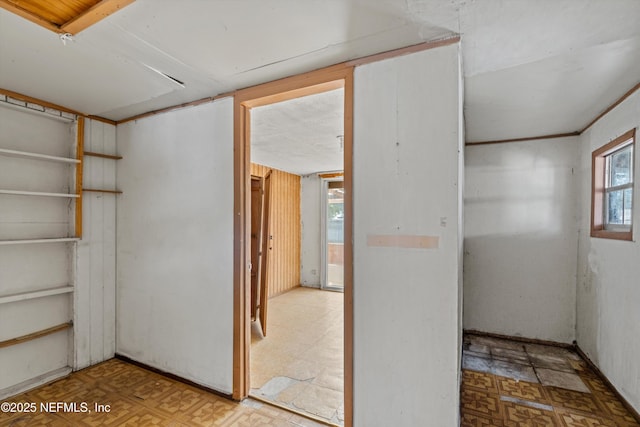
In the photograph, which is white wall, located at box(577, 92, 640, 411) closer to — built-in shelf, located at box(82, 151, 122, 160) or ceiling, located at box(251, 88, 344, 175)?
ceiling, located at box(251, 88, 344, 175)

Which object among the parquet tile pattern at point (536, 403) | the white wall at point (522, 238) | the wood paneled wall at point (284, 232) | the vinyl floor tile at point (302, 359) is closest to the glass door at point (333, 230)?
the wood paneled wall at point (284, 232)

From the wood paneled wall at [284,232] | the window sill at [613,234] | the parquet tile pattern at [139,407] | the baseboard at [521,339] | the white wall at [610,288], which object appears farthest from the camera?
the wood paneled wall at [284,232]

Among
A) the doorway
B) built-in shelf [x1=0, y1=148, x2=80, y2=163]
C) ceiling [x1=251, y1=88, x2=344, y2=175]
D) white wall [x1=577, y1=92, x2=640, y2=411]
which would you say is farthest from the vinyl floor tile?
built-in shelf [x1=0, y1=148, x2=80, y2=163]

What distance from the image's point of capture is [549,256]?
3.51 metres

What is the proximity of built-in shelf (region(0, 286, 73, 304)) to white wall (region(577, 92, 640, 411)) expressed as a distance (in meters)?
4.73

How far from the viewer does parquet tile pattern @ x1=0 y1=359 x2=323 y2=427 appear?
2.07m

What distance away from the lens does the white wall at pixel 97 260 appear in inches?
112

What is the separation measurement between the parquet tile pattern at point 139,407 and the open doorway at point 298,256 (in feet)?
0.68

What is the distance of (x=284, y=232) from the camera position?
6031 mm


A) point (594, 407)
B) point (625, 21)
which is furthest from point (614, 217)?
point (625, 21)

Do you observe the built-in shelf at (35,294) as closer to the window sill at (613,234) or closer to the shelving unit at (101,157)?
the shelving unit at (101,157)

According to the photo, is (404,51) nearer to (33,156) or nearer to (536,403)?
(536,403)

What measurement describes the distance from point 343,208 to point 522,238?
2.63 metres

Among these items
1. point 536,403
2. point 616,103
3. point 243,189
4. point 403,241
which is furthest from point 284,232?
point 616,103
